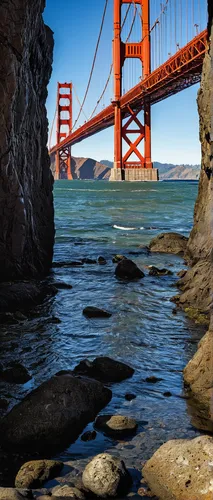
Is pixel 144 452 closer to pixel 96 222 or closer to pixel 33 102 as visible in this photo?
pixel 33 102

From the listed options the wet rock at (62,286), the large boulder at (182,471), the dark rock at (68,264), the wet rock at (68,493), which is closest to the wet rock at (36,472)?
the wet rock at (68,493)

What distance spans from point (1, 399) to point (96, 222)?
16.8 meters

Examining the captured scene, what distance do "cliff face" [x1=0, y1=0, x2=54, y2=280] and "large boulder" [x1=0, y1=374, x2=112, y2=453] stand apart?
357 centimetres

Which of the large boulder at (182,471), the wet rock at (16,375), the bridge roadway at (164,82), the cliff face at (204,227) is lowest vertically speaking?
the wet rock at (16,375)

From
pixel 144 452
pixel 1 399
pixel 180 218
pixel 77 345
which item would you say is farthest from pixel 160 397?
pixel 180 218

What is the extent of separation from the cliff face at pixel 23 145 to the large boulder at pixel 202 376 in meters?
3.53

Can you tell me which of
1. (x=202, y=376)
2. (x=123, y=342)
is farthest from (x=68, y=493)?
(x=123, y=342)

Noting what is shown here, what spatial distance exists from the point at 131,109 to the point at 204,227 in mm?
41522

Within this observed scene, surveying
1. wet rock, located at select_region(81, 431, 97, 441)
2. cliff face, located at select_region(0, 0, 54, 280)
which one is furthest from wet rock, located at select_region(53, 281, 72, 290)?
wet rock, located at select_region(81, 431, 97, 441)

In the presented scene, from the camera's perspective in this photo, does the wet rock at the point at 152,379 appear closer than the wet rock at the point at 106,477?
No

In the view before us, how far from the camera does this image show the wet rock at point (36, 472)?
288 cm

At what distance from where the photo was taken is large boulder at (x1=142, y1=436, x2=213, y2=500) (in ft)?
8.79

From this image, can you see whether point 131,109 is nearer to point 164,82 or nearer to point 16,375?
point 164,82

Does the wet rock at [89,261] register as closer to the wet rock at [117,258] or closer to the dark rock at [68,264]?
the dark rock at [68,264]
